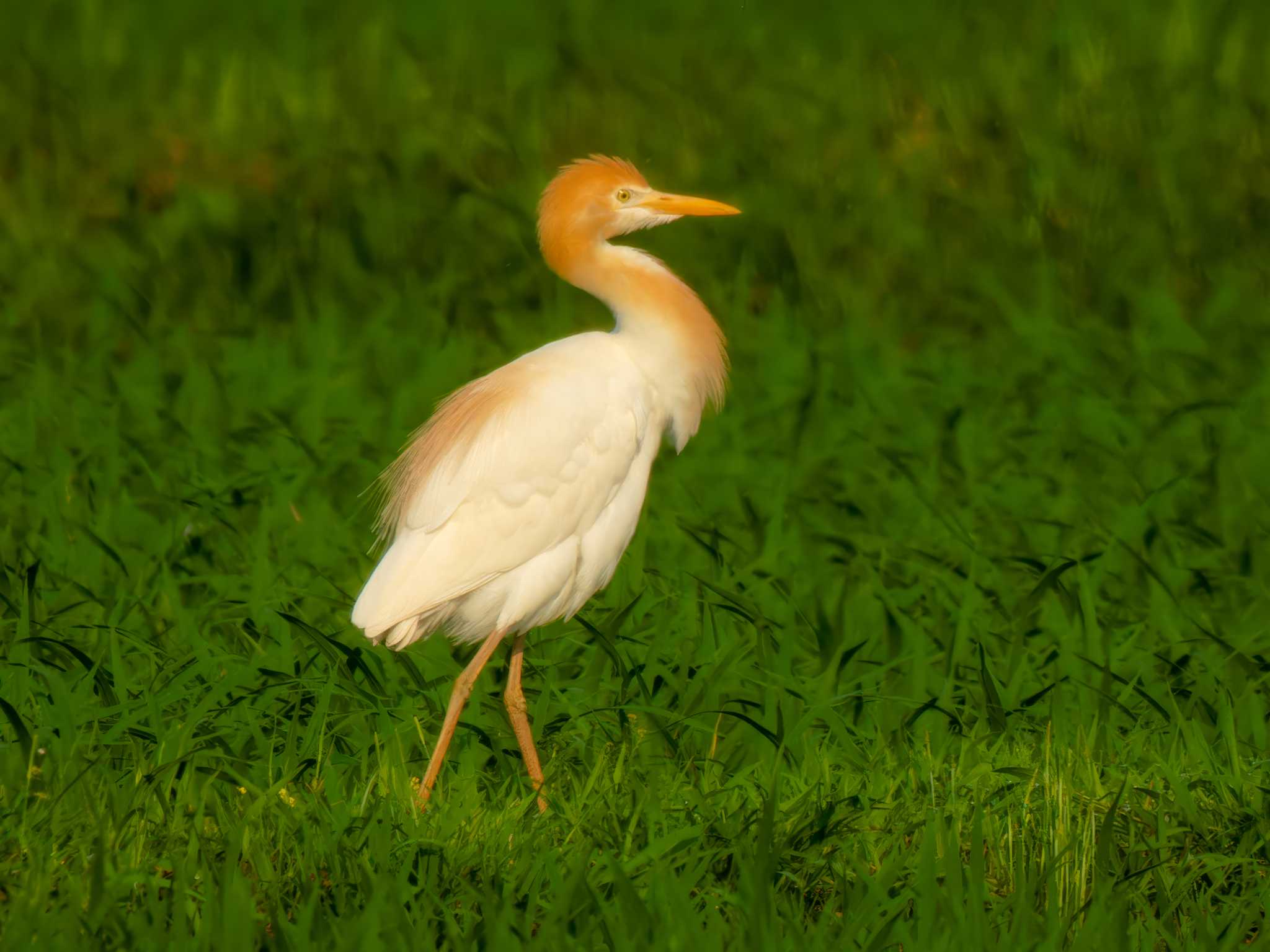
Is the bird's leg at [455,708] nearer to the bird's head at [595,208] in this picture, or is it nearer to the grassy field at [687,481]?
the grassy field at [687,481]

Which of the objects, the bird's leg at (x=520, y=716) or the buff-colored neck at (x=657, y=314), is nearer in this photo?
the bird's leg at (x=520, y=716)

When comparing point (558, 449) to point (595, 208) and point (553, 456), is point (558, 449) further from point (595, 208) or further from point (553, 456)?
point (595, 208)

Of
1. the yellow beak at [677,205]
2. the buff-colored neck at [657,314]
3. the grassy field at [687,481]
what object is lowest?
the grassy field at [687,481]

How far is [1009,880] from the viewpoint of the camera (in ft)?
9.70

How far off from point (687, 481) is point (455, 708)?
1864 mm

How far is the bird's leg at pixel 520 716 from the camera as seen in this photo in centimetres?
342

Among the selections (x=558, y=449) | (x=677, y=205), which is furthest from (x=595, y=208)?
(x=558, y=449)

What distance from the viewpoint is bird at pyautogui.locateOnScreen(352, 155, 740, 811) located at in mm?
3631

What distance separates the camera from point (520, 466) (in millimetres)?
3691

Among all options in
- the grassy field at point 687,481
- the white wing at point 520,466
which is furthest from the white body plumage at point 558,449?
the grassy field at point 687,481

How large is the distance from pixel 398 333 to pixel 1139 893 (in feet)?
13.4

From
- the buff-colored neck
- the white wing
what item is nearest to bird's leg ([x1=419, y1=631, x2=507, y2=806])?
the white wing

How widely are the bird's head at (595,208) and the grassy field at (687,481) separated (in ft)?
2.61

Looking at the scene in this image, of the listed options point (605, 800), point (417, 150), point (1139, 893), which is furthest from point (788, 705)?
point (417, 150)
